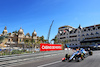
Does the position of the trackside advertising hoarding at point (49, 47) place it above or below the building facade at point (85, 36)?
below

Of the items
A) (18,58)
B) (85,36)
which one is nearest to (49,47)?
(18,58)

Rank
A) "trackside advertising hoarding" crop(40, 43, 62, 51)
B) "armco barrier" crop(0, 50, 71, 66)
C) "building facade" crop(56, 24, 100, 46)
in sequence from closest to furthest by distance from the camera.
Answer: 1. "armco barrier" crop(0, 50, 71, 66)
2. "trackside advertising hoarding" crop(40, 43, 62, 51)
3. "building facade" crop(56, 24, 100, 46)

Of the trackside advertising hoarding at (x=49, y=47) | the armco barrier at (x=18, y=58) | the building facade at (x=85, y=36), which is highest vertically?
the building facade at (x=85, y=36)

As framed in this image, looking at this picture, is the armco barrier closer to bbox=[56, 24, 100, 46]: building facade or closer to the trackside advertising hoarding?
the trackside advertising hoarding

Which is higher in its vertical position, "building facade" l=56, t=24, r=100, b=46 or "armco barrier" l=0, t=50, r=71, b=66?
"building facade" l=56, t=24, r=100, b=46

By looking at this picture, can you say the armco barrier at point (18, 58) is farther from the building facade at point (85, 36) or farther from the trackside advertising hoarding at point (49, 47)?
the building facade at point (85, 36)

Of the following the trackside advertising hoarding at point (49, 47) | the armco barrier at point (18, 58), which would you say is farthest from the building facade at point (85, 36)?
the armco barrier at point (18, 58)

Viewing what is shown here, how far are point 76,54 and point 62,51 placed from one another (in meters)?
7.45

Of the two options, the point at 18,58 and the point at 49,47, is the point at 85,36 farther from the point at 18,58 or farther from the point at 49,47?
the point at 18,58

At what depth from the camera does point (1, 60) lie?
7426mm

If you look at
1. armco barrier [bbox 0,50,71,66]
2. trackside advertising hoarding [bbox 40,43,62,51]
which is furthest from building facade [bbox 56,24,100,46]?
armco barrier [bbox 0,50,71,66]

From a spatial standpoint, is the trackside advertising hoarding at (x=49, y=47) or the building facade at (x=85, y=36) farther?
the building facade at (x=85, y=36)

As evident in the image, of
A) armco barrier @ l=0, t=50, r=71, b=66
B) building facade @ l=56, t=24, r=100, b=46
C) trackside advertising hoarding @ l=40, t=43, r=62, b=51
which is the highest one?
building facade @ l=56, t=24, r=100, b=46

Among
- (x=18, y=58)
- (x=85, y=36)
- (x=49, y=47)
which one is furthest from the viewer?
(x=85, y=36)
